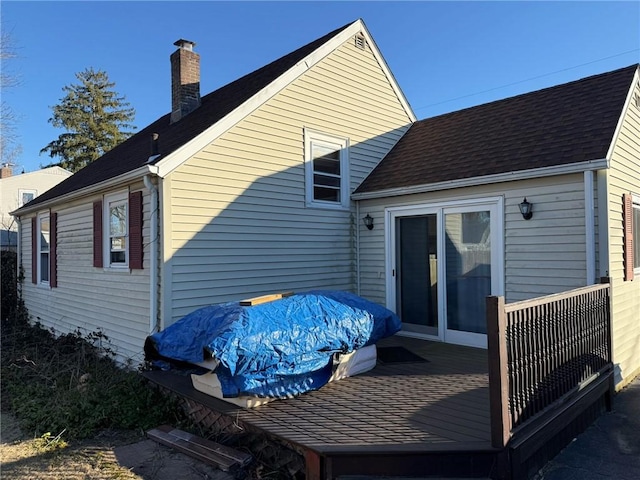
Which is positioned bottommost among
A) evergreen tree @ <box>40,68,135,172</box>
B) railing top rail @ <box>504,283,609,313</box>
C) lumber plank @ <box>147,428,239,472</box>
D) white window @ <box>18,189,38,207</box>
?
lumber plank @ <box>147,428,239,472</box>

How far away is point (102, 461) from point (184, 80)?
8.20m

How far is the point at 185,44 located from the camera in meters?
9.64

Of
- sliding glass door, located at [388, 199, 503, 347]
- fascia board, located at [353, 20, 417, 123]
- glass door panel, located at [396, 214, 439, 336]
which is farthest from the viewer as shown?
fascia board, located at [353, 20, 417, 123]

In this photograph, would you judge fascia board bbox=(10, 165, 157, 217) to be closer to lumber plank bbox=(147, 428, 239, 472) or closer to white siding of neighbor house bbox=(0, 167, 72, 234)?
lumber plank bbox=(147, 428, 239, 472)

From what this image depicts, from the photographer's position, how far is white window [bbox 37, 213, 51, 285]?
10266 millimetres

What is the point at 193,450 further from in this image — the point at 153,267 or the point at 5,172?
the point at 5,172

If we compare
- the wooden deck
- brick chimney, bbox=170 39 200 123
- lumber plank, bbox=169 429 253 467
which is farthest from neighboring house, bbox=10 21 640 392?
lumber plank, bbox=169 429 253 467

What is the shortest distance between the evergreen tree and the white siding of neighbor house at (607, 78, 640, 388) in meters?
34.6

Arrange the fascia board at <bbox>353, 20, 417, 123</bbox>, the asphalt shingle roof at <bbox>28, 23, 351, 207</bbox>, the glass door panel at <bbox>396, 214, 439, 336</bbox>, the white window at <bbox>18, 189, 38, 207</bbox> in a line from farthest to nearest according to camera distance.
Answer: the white window at <bbox>18, 189, 38, 207</bbox>, the fascia board at <bbox>353, 20, 417, 123</bbox>, the glass door panel at <bbox>396, 214, 439, 336</bbox>, the asphalt shingle roof at <bbox>28, 23, 351, 207</bbox>

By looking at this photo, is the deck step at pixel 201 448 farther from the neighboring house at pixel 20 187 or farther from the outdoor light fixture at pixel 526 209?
the neighboring house at pixel 20 187

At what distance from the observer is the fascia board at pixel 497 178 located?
5.29 meters

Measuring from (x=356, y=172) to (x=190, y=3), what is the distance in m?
5.32

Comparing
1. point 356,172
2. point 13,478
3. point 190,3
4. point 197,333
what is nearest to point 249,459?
point 197,333

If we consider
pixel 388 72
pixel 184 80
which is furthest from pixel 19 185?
pixel 388 72
